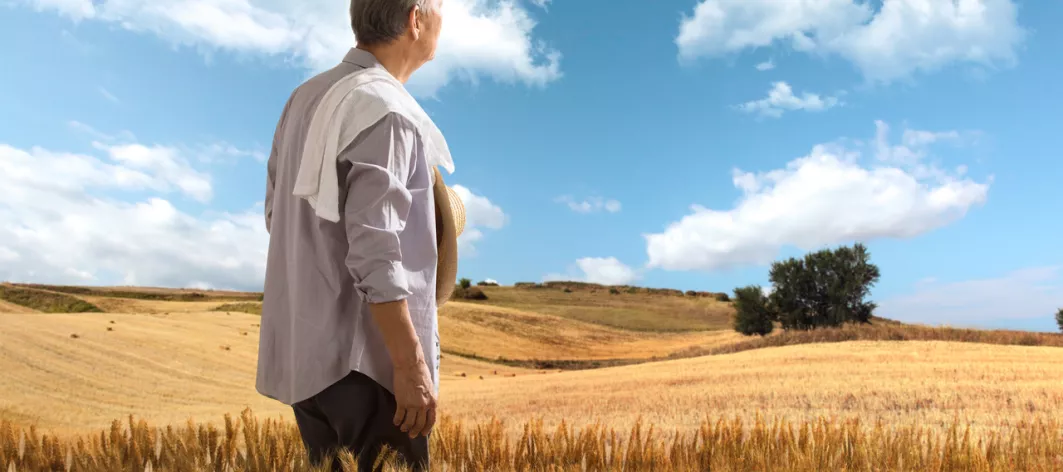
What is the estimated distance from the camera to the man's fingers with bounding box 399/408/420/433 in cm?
203

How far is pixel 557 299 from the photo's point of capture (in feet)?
153

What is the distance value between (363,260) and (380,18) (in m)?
0.83

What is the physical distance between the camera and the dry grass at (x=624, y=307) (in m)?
40.1

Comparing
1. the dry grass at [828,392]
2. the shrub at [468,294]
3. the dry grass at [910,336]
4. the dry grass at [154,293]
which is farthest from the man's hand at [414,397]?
the shrub at [468,294]

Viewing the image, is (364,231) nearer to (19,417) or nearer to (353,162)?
(353,162)

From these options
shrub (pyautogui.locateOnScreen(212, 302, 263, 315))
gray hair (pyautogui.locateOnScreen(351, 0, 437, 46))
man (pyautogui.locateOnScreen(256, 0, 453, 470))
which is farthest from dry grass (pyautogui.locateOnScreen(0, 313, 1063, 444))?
shrub (pyautogui.locateOnScreen(212, 302, 263, 315))

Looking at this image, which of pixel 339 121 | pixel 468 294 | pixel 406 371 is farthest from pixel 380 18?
pixel 468 294

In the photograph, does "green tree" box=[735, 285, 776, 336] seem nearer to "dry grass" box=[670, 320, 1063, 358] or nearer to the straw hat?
"dry grass" box=[670, 320, 1063, 358]

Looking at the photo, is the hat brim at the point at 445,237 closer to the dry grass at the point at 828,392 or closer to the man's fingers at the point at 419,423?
the man's fingers at the point at 419,423

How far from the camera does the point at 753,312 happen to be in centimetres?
2933

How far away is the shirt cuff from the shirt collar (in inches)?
29.3

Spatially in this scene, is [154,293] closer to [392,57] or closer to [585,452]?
[585,452]

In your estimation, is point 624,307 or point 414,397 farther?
point 624,307

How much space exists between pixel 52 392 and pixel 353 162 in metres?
8.62
